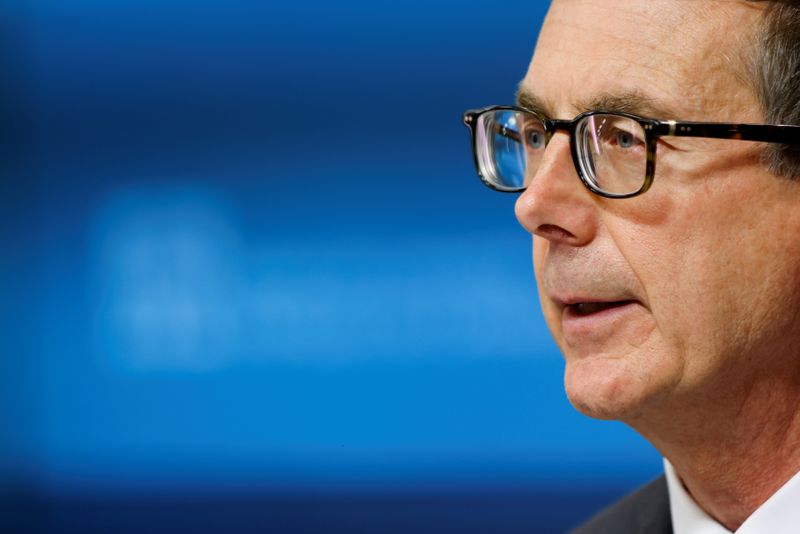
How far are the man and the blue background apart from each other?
1.74 m

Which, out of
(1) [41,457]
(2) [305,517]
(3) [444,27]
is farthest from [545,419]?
(1) [41,457]

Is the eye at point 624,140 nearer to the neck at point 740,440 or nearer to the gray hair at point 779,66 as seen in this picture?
the gray hair at point 779,66

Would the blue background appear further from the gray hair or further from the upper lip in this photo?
the gray hair

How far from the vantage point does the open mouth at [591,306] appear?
118cm

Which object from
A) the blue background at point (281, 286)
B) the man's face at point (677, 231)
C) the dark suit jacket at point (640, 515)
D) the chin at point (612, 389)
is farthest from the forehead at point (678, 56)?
the blue background at point (281, 286)

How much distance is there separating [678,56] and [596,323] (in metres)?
0.28

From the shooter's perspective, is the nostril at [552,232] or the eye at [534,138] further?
the eye at [534,138]

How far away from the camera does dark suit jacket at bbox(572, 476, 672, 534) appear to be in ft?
4.49

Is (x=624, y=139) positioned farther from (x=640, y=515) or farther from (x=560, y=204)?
(x=640, y=515)

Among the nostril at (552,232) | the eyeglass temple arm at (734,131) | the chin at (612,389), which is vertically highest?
the eyeglass temple arm at (734,131)

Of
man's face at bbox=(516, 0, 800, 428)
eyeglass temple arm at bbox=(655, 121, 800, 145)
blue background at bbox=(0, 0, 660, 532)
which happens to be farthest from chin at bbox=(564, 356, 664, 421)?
blue background at bbox=(0, 0, 660, 532)

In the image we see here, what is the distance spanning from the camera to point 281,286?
10.1 ft

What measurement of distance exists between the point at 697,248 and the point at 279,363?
6.75ft

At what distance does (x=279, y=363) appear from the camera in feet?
10.0
